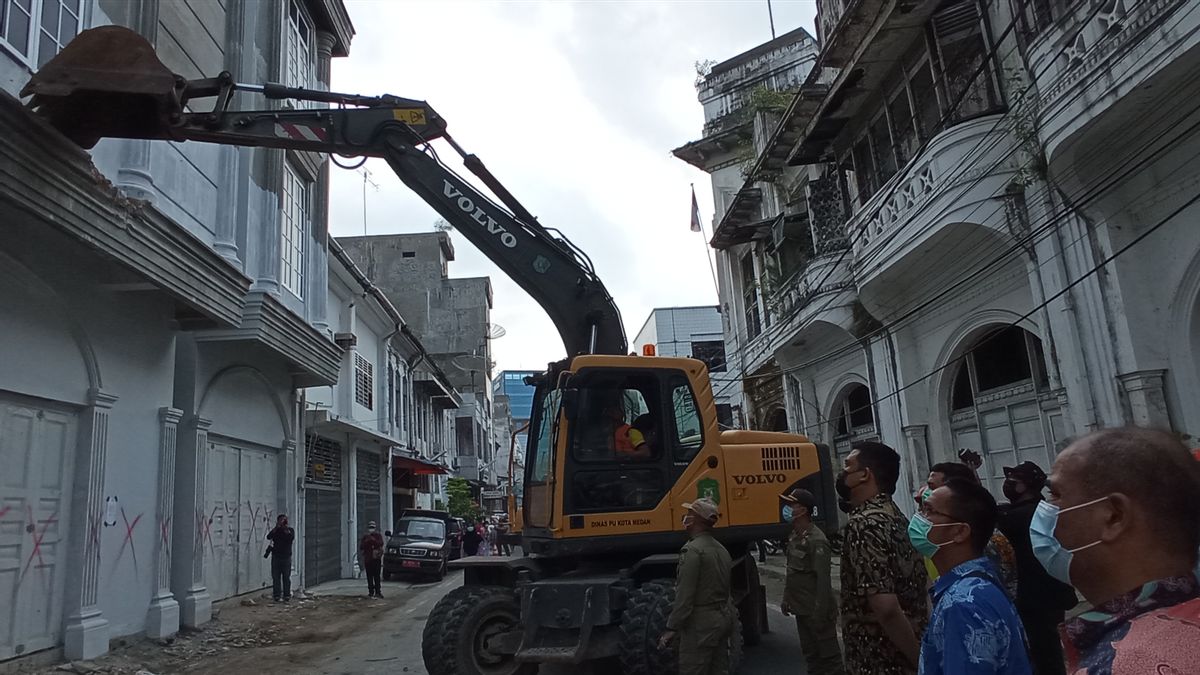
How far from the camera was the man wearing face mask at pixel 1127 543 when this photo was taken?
4.54ft

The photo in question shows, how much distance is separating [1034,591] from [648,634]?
267cm

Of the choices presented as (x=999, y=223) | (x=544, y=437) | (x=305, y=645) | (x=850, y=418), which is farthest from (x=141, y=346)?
(x=850, y=418)

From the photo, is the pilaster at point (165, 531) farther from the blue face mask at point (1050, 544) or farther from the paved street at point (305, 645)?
the blue face mask at point (1050, 544)

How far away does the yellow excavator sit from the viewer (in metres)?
6.20

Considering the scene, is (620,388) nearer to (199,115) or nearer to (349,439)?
(199,115)

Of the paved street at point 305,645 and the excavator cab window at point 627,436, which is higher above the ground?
the excavator cab window at point 627,436

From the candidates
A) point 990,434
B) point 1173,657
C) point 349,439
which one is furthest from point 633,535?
point 349,439

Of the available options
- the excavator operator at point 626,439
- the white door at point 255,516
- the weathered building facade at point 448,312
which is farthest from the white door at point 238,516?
the weathered building facade at point 448,312

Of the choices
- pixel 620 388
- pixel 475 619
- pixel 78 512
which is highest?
pixel 620 388

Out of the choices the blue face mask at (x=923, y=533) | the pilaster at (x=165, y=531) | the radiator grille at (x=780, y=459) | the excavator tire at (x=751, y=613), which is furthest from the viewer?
the pilaster at (x=165, y=531)

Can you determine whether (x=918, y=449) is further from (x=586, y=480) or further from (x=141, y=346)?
(x=141, y=346)

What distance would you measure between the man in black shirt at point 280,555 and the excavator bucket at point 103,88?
7.91 meters

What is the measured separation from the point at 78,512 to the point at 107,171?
376 cm

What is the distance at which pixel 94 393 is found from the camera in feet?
28.8
